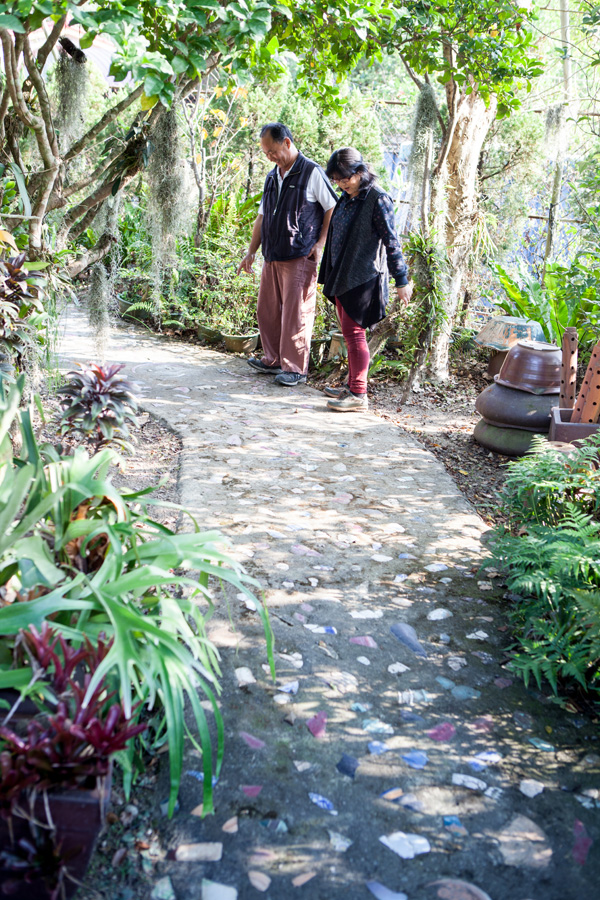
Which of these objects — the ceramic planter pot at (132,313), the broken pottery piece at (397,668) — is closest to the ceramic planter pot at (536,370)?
the broken pottery piece at (397,668)

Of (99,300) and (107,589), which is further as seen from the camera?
(99,300)

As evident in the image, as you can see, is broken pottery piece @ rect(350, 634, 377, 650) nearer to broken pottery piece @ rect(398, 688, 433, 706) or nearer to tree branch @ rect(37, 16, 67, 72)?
broken pottery piece @ rect(398, 688, 433, 706)

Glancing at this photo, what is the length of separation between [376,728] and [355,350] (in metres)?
3.72

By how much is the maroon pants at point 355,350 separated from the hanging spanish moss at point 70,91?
2206 mm

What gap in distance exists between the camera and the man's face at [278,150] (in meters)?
5.45

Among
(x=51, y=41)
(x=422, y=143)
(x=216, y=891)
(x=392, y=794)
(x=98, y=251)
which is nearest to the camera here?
(x=216, y=891)

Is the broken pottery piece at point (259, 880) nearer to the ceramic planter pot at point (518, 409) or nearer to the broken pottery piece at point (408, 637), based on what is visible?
the broken pottery piece at point (408, 637)

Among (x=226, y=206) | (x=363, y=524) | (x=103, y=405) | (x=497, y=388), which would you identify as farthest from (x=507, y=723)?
(x=226, y=206)

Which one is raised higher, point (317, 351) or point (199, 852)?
point (317, 351)

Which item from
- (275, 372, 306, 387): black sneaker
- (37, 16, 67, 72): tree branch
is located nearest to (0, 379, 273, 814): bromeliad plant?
(37, 16, 67, 72): tree branch

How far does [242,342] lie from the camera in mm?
7387

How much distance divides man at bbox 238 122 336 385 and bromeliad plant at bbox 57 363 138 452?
263 cm

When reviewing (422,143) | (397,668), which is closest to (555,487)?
(397,668)

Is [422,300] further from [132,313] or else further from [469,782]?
[469,782]
